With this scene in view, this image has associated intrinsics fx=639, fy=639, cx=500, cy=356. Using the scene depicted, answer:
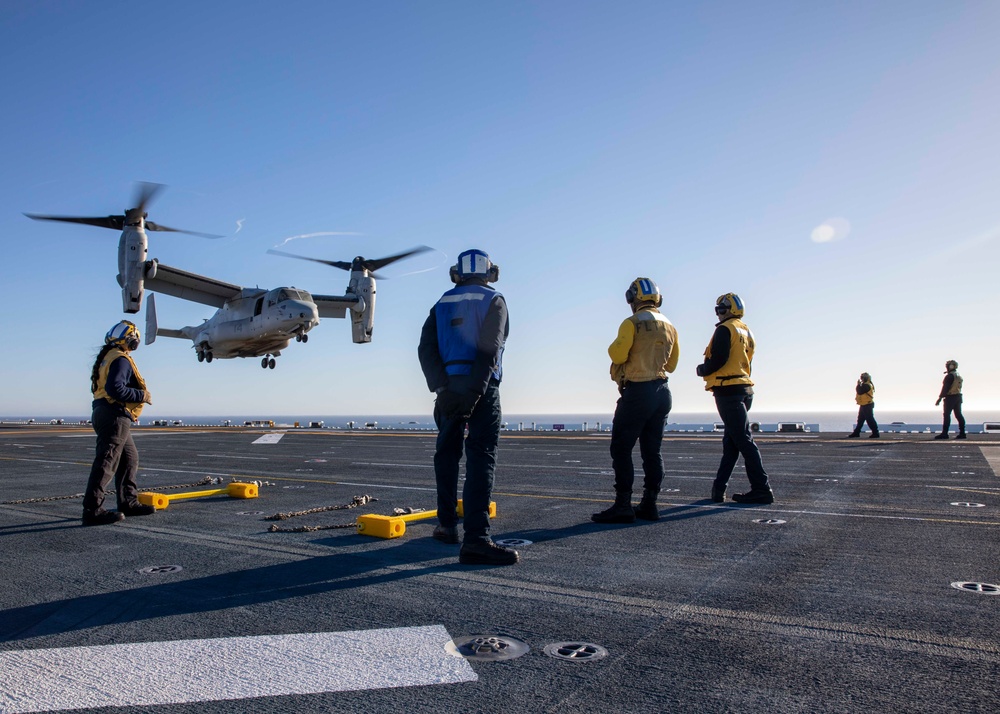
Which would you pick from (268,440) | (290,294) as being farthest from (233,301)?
(268,440)

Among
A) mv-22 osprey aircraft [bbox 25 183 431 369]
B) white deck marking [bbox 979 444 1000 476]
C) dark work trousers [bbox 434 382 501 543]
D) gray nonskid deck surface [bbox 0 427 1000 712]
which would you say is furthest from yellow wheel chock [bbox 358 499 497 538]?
mv-22 osprey aircraft [bbox 25 183 431 369]

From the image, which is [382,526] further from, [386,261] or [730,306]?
[386,261]

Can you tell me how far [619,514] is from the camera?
5.99 meters

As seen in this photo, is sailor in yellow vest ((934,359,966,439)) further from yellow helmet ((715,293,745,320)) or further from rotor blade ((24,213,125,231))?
rotor blade ((24,213,125,231))

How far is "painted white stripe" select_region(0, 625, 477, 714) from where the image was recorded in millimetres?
2289

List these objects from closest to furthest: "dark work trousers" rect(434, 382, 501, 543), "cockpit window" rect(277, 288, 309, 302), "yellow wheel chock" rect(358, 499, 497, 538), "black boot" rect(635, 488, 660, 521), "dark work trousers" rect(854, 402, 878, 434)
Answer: "dark work trousers" rect(434, 382, 501, 543) → "yellow wheel chock" rect(358, 499, 497, 538) → "black boot" rect(635, 488, 660, 521) → "dark work trousers" rect(854, 402, 878, 434) → "cockpit window" rect(277, 288, 309, 302)

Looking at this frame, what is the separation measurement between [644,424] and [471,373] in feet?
7.93

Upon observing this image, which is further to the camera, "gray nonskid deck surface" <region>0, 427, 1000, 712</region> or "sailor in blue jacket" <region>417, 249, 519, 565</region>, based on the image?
"sailor in blue jacket" <region>417, 249, 519, 565</region>

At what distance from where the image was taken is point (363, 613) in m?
3.22

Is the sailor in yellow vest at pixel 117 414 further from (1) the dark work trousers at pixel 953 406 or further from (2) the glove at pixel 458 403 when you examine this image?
(1) the dark work trousers at pixel 953 406

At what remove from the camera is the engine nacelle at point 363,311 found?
137ft

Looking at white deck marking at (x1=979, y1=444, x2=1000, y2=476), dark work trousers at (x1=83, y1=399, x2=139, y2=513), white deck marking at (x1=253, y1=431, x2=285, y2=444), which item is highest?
dark work trousers at (x1=83, y1=399, x2=139, y2=513)

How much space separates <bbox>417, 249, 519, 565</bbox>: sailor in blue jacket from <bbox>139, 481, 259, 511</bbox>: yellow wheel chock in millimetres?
4047

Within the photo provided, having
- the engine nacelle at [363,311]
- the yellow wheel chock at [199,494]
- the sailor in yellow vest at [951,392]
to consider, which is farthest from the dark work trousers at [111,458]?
the engine nacelle at [363,311]
